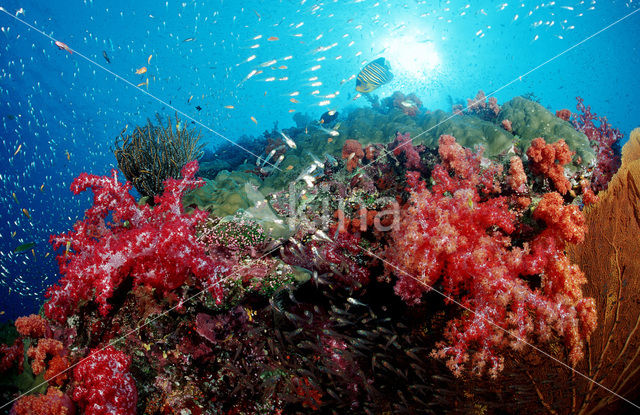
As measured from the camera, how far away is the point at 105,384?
3014 mm

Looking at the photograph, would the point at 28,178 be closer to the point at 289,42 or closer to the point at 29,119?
the point at 29,119

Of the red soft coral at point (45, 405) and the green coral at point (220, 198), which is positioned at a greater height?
the green coral at point (220, 198)

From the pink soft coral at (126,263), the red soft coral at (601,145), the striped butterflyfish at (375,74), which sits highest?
the striped butterflyfish at (375,74)

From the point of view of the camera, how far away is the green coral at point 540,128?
5.19 metres

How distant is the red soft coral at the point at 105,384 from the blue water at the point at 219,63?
143ft

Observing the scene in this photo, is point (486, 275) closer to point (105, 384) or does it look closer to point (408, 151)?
point (408, 151)

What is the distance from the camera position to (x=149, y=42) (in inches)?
2803

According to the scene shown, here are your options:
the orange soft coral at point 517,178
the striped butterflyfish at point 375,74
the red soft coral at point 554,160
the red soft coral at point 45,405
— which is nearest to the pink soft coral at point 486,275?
the orange soft coral at point 517,178

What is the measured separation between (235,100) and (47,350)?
328 ft

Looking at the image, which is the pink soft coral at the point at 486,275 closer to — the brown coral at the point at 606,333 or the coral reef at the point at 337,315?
the coral reef at the point at 337,315

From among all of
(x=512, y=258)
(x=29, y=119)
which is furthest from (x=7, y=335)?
(x=29, y=119)

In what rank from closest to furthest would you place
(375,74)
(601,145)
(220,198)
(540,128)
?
(220,198)
(601,145)
(540,128)
(375,74)

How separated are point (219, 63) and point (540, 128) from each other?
97.1 m

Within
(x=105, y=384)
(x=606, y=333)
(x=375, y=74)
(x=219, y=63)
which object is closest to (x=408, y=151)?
(x=375, y=74)
